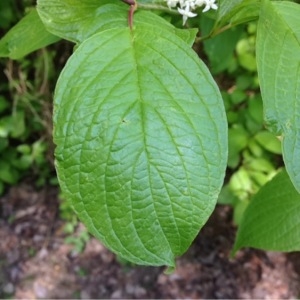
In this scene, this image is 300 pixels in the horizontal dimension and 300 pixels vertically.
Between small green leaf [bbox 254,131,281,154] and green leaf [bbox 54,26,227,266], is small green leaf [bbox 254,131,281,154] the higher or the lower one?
the lower one

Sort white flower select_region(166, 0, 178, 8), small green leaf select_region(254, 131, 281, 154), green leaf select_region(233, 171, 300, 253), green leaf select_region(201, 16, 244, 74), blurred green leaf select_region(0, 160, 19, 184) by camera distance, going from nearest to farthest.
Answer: white flower select_region(166, 0, 178, 8) < green leaf select_region(233, 171, 300, 253) < green leaf select_region(201, 16, 244, 74) < small green leaf select_region(254, 131, 281, 154) < blurred green leaf select_region(0, 160, 19, 184)

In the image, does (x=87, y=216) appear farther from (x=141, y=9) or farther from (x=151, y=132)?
(x=141, y=9)

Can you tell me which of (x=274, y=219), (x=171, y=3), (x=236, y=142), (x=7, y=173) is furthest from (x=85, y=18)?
(x=7, y=173)

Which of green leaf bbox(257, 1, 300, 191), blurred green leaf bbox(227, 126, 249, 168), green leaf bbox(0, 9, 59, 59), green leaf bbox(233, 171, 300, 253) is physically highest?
green leaf bbox(257, 1, 300, 191)

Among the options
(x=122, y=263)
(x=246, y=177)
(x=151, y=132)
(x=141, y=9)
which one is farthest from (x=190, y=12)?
(x=122, y=263)

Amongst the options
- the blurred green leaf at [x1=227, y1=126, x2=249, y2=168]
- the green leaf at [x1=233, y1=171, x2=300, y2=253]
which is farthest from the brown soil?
the green leaf at [x1=233, y1=171, x2=300, y2=253]

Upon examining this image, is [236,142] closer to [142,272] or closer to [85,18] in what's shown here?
[142,272]

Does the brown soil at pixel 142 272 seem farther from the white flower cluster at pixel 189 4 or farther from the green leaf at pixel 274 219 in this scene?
the white flower cluster at pixel 189 4

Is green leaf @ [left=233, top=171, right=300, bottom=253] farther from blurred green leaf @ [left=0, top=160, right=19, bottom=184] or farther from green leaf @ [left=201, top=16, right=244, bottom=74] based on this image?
blurred green leaf @ [left=0, top=160, right=19, bottom=184]
